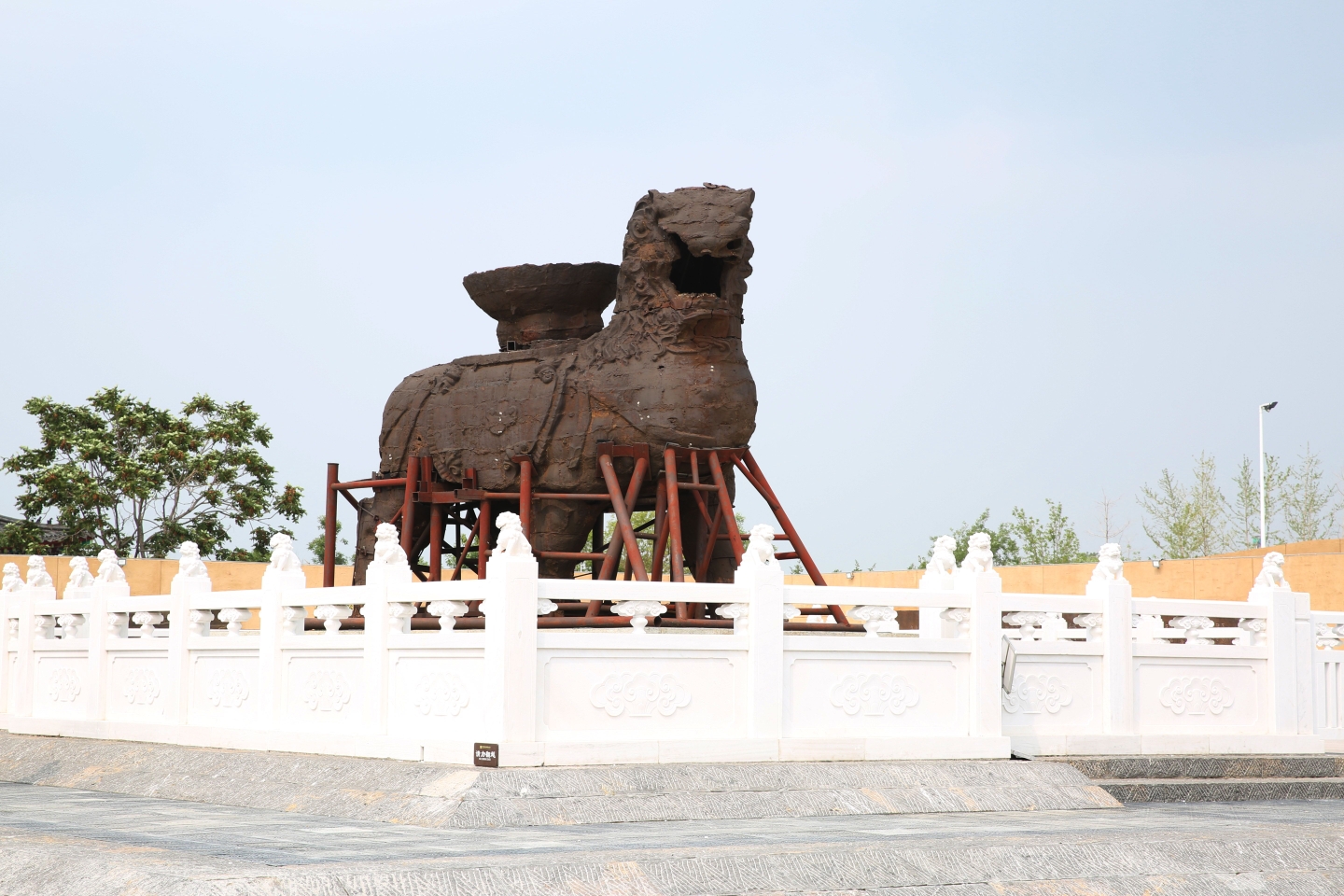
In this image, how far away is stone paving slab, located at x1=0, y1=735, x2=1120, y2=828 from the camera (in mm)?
8242

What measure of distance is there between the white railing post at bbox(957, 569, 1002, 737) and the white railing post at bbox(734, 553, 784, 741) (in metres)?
1.52

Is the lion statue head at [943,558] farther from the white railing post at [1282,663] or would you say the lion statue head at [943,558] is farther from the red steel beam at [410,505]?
the red steel beam at [410,505]

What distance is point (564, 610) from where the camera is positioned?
41.3 ft

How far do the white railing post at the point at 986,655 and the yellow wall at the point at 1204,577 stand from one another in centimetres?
1101

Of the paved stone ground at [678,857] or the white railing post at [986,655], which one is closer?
the paved stone ground at [678,857]

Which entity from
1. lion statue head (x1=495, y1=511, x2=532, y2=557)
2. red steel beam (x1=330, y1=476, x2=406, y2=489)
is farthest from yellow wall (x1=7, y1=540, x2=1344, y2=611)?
lion statue head (x1=495, y1=511, x2=532, y2=557)

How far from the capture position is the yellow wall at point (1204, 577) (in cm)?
2136

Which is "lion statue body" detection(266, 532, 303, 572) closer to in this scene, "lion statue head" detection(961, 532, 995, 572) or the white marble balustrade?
the white marble balustrade

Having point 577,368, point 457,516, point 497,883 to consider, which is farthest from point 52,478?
point 497,883

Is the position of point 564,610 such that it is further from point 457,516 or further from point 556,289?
point 556,289

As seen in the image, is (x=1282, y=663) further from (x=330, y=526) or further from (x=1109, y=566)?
(x=330, y=526)

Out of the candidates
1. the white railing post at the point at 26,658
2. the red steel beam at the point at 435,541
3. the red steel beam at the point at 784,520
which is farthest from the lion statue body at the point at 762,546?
the white railing post at the point at 26,658

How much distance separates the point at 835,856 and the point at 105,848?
10.8 feet

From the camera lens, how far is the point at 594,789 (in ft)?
27.8
